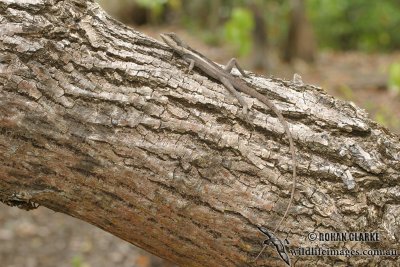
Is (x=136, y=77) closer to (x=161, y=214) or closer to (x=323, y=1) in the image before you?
(x=161, y=214)

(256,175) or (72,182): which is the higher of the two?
(256,175)

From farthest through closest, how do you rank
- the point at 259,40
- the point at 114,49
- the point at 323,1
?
the point at 323,1
the point at 259,40
the point at 114,49

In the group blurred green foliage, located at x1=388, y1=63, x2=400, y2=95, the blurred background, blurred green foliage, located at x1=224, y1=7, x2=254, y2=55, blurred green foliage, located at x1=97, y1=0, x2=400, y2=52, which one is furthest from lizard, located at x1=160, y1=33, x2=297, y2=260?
blurred green foliage, located at x1=97, y1=0, x2=400, y2=52

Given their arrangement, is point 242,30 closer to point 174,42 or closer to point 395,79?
point 395,79

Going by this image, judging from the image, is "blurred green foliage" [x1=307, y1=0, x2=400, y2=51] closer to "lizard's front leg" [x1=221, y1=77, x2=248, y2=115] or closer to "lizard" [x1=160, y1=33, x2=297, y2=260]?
"lizard" [x1=160, y1=33, x2=297, y2=260]

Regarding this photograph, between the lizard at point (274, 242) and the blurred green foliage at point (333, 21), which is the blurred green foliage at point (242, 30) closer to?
the blurred green foliage at point (333, 21)

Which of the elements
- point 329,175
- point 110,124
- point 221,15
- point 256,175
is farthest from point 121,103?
point 221,15
